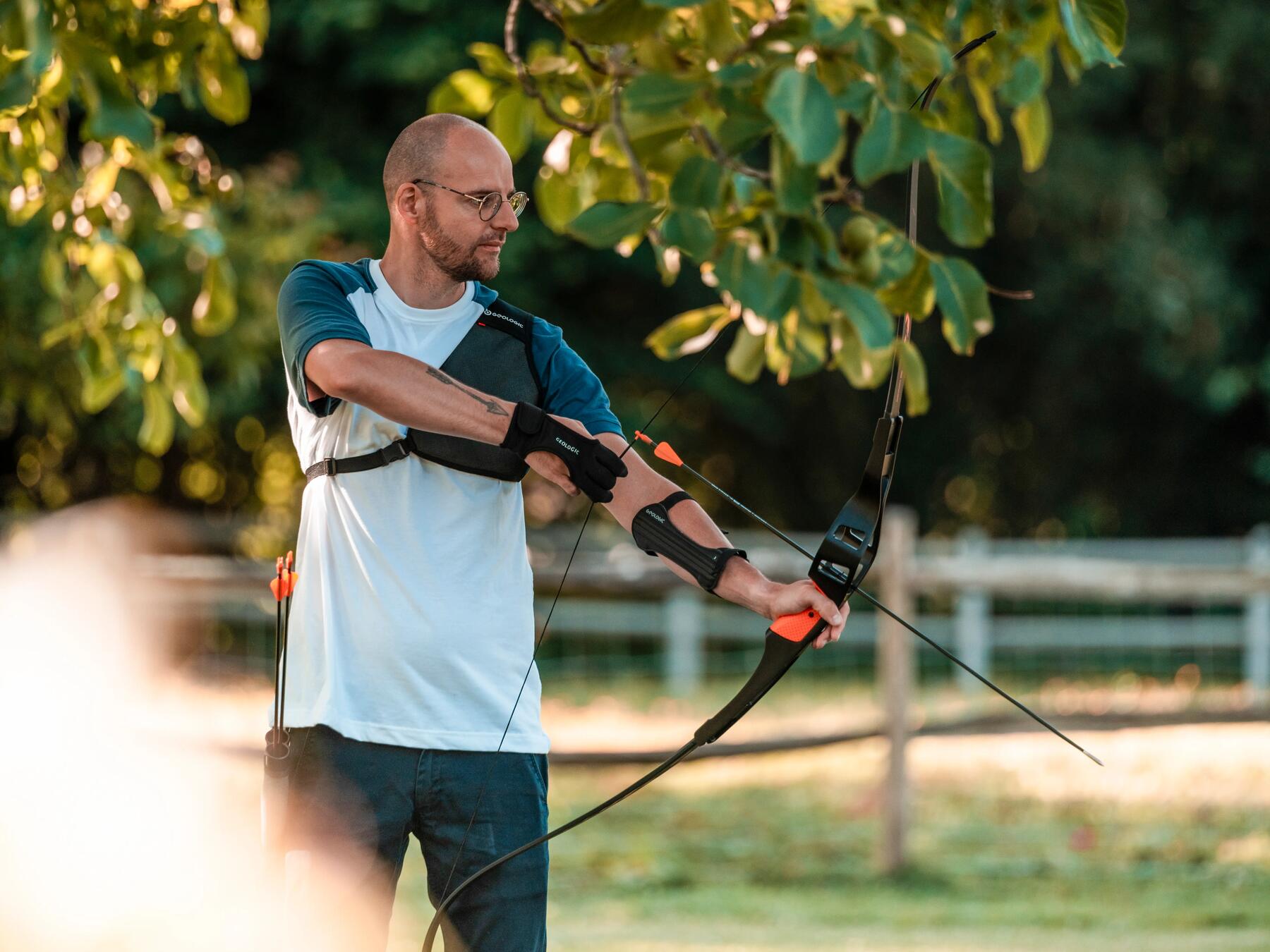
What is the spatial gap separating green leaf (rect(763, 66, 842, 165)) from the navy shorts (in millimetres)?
1220

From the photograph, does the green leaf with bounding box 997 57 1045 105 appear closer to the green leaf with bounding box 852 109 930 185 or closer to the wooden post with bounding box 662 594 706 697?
the green leaf with bounding box 852 109 930 185

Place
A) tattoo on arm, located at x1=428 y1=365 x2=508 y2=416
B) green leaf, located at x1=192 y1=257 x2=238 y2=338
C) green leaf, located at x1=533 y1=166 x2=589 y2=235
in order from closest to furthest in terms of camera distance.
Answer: tattoo on arm, located at x1=428 y1=365 x2=508 y2=416 → green leaf, located at x1=533 y1=166 x2=589 y2=235 → green leaf, located at x1=192 y1=257 x2=238 y2=338

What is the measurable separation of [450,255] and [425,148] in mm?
173

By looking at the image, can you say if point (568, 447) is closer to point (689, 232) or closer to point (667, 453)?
point (667, 453)

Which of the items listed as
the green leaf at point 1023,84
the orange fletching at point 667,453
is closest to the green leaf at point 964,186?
the orange fletching at point 667,453

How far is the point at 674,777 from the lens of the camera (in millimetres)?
8844

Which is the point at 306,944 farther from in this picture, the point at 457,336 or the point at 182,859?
the point at 182,859

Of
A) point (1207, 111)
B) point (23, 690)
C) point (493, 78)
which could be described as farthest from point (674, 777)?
point (1207, 111)

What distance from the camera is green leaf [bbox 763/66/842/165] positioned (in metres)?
1.74

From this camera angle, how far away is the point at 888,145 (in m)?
1.82

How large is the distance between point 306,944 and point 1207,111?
15027 millimetres

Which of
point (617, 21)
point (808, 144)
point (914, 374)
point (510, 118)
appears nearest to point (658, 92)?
point (617, 21)

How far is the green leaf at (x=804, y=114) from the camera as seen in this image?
5.71ft

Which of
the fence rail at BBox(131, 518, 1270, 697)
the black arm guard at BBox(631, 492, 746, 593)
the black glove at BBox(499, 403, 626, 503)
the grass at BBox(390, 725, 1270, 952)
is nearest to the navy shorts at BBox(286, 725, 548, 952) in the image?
the black arm guard at BBox(631, 492, 746, 593)
